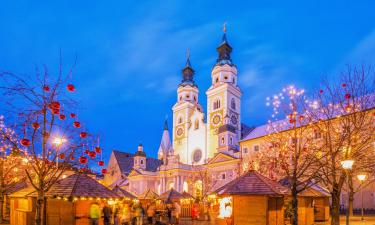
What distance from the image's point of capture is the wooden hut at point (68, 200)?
19.6 m

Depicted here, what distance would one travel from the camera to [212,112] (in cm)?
7600

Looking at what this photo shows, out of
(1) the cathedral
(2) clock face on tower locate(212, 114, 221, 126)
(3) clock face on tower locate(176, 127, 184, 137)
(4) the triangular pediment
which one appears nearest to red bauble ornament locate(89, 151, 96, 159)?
(1) the cathedral

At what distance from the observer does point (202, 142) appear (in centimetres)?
7775

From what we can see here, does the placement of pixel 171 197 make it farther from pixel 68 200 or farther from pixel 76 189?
pixel 68 200

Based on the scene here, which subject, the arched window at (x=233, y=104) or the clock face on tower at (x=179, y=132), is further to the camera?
the clock face on tower at (x=179, y=132)

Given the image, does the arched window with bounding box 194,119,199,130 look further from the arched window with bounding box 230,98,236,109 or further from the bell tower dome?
the arched window with bounding box 230,98,236,109

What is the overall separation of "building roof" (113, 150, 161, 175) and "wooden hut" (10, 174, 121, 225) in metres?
66.3

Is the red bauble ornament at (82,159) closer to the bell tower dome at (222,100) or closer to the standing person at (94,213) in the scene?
the standing person at (94,213)

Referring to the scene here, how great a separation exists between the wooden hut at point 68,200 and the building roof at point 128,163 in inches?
2611

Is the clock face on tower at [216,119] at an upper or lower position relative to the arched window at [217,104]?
lower

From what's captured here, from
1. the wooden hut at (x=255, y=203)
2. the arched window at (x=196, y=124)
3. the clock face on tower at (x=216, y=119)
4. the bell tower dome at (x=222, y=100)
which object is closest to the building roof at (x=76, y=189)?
the wooden hut at (x=255, y=203)

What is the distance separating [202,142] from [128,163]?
91.8ft

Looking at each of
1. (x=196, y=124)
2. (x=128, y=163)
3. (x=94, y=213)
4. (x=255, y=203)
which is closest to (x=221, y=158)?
(x=196, y=124)

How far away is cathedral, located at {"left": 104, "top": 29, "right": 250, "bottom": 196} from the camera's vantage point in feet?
214
